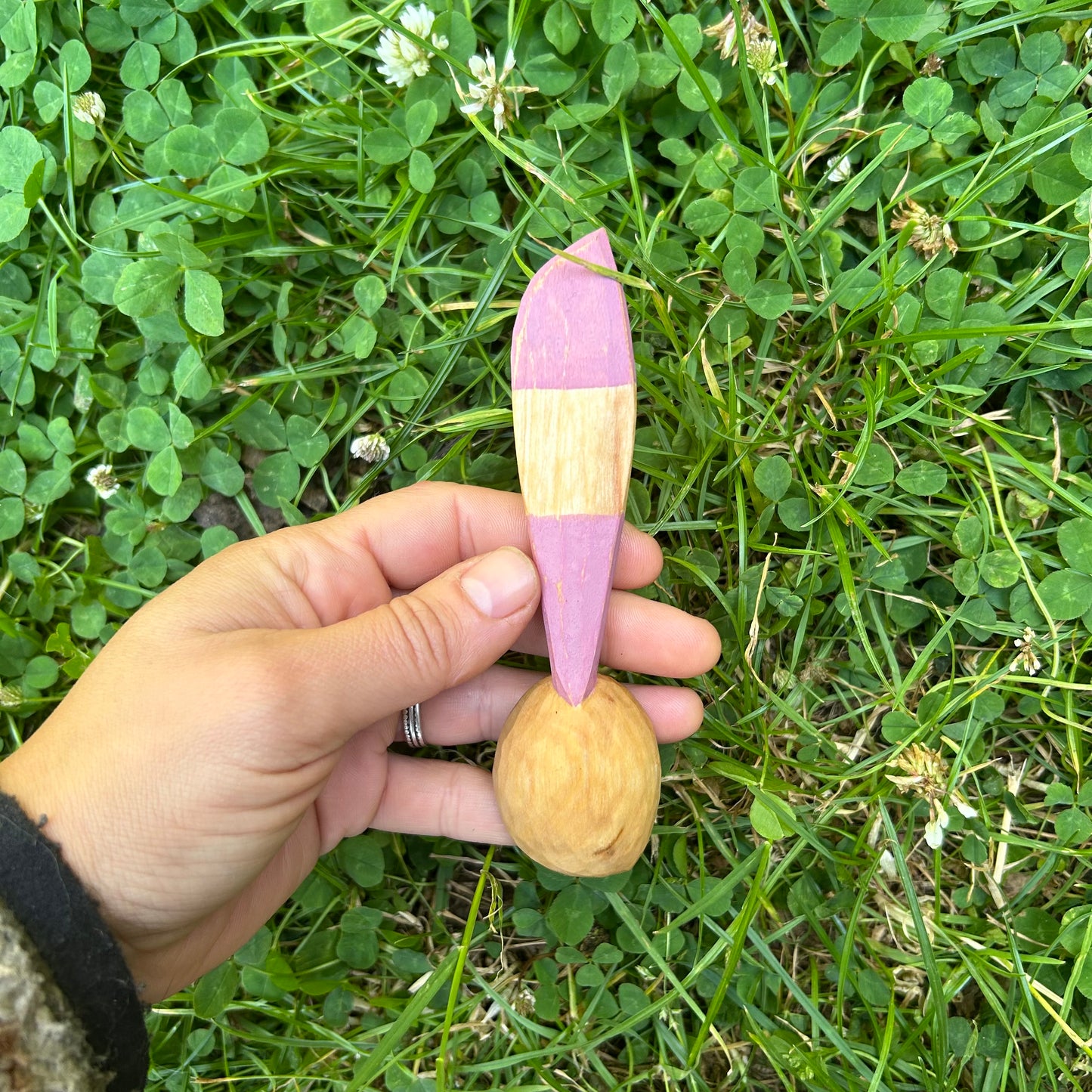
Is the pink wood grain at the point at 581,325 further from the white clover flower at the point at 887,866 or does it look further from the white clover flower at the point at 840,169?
the white clover flower at the point at 887,866

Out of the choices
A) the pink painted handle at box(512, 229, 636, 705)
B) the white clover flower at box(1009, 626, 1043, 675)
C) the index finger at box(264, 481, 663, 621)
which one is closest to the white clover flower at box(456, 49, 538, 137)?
the pink painted handle at box(512, 229, 636, 705)

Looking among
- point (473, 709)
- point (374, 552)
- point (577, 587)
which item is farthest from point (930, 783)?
point (374, 552)

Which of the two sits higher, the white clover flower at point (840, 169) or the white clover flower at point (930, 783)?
the white clover flower at point (840, 169)

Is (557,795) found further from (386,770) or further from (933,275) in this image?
(933,275)

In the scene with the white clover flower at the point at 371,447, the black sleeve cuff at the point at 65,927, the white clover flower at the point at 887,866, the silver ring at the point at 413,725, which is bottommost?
the white clover flower at the point at 887,866

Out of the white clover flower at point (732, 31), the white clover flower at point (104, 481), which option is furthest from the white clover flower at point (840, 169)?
the white clover flower at point (104, 481)

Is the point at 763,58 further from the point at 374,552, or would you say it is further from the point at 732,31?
A: the point at 374,552
